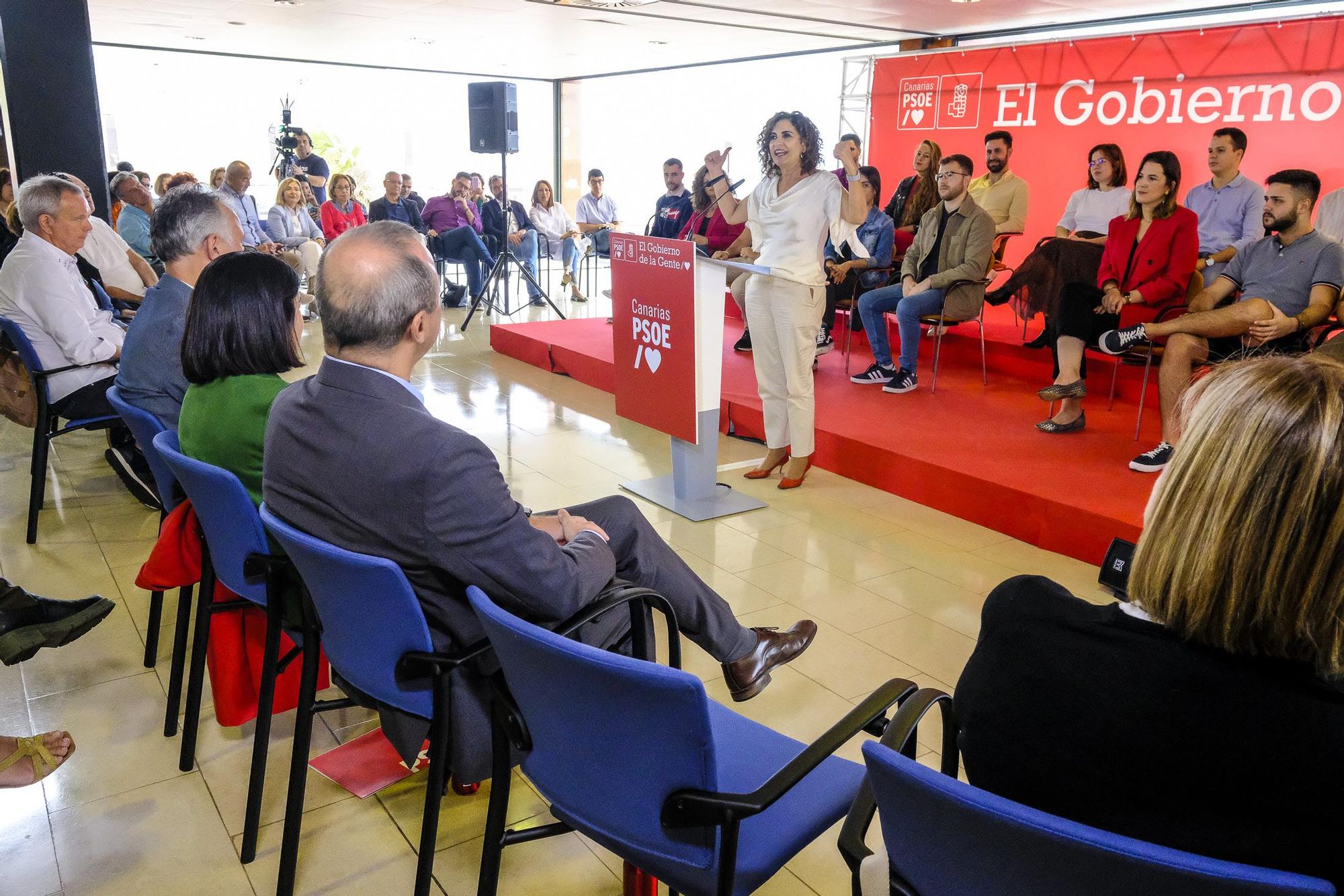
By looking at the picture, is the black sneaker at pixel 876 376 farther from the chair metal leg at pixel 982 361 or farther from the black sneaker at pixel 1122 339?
the black sneaker at pixel 1122 339

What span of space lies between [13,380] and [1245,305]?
515 cm

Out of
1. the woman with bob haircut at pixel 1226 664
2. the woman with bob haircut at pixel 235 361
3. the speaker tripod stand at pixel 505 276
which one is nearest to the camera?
the woman with bob haircut at pixel 1226 664

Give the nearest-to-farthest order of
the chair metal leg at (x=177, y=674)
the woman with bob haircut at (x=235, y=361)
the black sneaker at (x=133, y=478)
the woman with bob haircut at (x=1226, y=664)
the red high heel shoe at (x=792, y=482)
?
the woman with bob haircut at (x=1226, y=664) → the woman with bob haircut at (x=235, y=361) → the chair metal leg at (x=177, y=674) → the black sneaker at (x=133, y=478) → the red high heel shoe at (x=792, y=482)

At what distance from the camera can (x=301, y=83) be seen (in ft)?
46.8

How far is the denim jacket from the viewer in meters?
6.51

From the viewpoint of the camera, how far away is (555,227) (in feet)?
37.2

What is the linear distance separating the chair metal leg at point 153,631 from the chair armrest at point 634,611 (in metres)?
1.63

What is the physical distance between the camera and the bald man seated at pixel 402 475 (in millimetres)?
1579

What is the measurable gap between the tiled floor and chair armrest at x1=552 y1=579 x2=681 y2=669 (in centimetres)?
58

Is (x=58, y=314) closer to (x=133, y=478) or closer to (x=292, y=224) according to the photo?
(x=133, y=478)

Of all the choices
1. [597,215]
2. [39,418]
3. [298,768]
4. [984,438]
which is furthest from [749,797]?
[597,215]

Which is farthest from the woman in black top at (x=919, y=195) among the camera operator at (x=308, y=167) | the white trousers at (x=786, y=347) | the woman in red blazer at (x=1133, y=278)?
the camera operator at (x=308, y=167)

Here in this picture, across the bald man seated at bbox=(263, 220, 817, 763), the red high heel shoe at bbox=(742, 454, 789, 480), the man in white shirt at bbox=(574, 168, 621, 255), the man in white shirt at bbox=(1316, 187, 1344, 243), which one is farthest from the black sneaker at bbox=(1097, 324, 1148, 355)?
the man in white shirt at bbox=(574, 168, 621, 255)

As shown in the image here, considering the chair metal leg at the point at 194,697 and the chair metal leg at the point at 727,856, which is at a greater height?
the chair metal leg at the point at 727,856
